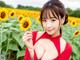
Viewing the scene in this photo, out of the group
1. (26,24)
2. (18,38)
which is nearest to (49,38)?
(26,24)

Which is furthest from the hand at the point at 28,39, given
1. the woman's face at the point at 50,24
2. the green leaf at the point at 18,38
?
the green leaf at the point at 18,38

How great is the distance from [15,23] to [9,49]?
523mm

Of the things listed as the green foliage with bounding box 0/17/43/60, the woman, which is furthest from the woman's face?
the green foliage with bounding box 0/17/43/60

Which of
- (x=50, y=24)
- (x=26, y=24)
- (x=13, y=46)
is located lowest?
(x=13, y=46)

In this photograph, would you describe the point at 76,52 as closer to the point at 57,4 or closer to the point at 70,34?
the point at 70,34

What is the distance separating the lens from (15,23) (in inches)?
201

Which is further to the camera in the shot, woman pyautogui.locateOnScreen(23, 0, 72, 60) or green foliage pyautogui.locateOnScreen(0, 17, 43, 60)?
green foliage pyautogui.locateOnScreen(0, 17, 43, 60)

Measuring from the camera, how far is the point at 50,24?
287 centimetres

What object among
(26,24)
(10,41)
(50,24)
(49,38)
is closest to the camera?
(50,24)

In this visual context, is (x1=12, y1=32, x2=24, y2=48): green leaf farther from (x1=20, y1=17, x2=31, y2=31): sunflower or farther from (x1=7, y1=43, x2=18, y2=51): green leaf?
(x1=20, y1=17, x2=31, y2=31): sunflower

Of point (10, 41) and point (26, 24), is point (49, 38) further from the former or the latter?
point (10, 41)

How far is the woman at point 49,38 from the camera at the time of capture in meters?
2.89

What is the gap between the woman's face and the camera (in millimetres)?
2859

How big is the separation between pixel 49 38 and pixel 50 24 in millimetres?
150
